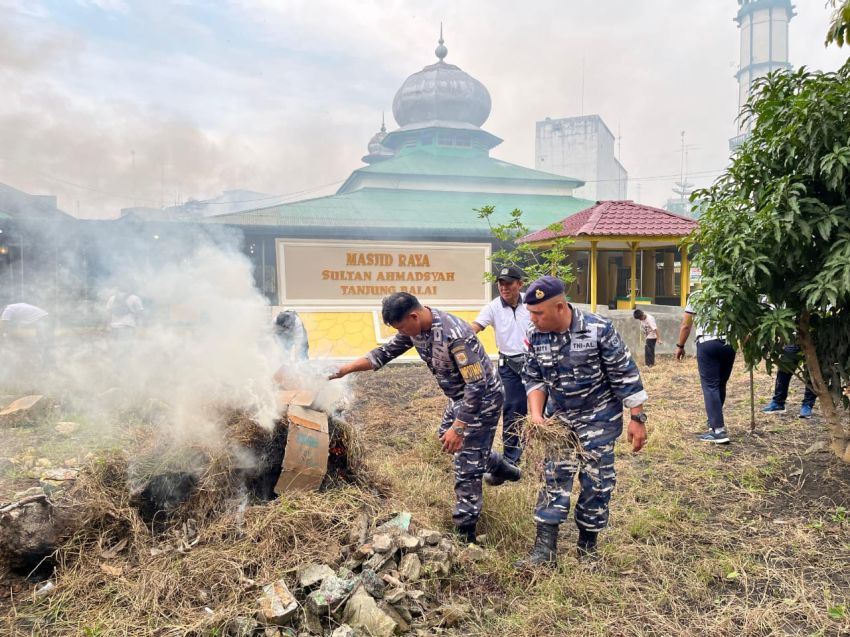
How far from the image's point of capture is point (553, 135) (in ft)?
157

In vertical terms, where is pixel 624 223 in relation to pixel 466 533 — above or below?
above

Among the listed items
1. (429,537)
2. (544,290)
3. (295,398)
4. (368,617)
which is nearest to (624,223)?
(544,290)

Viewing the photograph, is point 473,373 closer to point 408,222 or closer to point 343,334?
point 343,334

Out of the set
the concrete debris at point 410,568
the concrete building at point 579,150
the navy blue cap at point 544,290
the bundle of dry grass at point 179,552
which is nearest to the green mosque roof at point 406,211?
the bundle of dry grass at point 179,552

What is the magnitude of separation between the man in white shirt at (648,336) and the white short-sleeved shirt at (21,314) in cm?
1057

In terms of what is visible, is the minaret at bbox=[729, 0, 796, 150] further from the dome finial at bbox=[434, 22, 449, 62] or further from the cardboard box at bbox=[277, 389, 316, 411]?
the cardboard box at bbox=[277, 389, 316, 411]

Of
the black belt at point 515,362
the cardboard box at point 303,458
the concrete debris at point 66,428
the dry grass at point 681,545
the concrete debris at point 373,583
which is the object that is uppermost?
the black belt at point 515,362

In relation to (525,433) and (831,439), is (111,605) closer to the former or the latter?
(525,433)

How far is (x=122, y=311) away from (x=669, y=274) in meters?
15.7

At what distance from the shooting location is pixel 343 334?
12.1 meters

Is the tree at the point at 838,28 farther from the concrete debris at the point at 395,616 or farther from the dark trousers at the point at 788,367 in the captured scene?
the concrete debris at the point at 395,616

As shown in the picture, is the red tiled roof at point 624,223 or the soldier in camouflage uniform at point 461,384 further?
the red tiled roof at point 624,223

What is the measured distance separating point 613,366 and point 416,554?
1.54 metres

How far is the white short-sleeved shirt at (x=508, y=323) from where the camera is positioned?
506 centimetres
